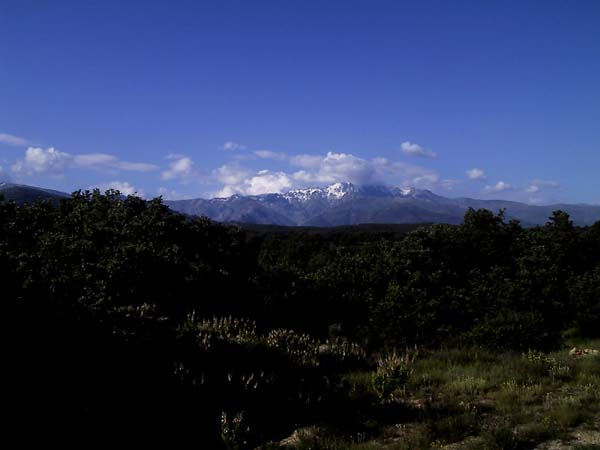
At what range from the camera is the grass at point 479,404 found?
6.48 m

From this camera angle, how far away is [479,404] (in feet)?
26.5

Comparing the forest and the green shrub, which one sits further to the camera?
the green shrub

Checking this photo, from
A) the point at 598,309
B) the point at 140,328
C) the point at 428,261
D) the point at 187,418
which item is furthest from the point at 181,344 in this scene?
the point at 598,309

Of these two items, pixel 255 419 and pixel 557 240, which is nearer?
pixel 255 419

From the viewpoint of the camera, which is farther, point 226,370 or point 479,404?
point 226,370

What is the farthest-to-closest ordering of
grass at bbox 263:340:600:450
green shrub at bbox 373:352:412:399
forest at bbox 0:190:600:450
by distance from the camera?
green shrub at bbox 373:352:412:399
forest at bbox 0:190:600:450
grass at bbox 263:340:600:450

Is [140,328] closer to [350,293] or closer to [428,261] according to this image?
[350,293]

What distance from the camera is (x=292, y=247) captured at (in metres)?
64.5

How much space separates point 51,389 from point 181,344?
296 cm

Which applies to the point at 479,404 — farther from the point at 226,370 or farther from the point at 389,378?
the point at 226,370

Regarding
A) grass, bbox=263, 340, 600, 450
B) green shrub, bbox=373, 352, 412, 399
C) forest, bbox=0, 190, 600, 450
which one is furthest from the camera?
green shrub, bbox=373, 352, 412, 399

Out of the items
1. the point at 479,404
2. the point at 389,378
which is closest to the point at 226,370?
the point at 389,378

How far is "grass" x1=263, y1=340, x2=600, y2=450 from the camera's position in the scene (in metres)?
6.48

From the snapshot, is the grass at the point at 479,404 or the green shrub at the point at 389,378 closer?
the grass at the point at 479,404
